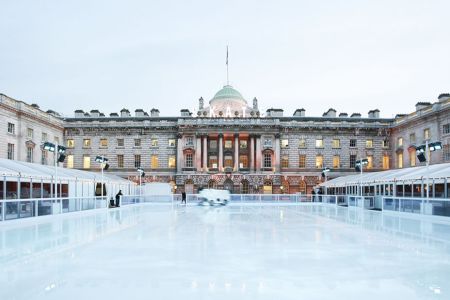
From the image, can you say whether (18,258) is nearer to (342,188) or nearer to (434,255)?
(434,255)

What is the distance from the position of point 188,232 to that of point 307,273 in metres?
9.10

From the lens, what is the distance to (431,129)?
2147 inches

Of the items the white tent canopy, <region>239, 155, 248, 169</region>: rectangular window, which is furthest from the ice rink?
<region>239, 155, 248, 169</region>: rectangular window

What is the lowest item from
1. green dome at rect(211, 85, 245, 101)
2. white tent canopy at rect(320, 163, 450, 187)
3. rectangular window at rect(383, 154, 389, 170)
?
white tent canopy at rect(320, 163, 450, 187)

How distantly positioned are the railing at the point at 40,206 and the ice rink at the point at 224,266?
234 inches

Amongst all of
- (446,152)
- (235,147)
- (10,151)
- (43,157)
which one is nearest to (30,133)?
(43,157)

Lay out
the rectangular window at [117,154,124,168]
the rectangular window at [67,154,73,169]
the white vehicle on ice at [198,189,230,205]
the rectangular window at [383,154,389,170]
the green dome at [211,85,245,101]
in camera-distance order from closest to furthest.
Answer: the white vehicle on ice at [198,189,230,205], the rectangular window at [383,154,389,170], the rectangular window at [67,154,73,169], the rectangular window at [117,154,124,168], the green dome at [211,85,245,101]

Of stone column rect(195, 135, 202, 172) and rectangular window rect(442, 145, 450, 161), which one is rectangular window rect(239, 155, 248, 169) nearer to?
stone column rect(195, 135, 202, 172)

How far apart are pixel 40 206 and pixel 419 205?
74.4 feet

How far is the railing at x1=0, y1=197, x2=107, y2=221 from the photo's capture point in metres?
21.6

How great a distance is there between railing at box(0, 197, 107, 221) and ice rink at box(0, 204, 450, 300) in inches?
234

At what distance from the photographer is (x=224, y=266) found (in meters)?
9.97

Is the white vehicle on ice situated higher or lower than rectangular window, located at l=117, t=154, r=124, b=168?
lower

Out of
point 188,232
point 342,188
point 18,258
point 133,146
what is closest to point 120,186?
point 133,146
